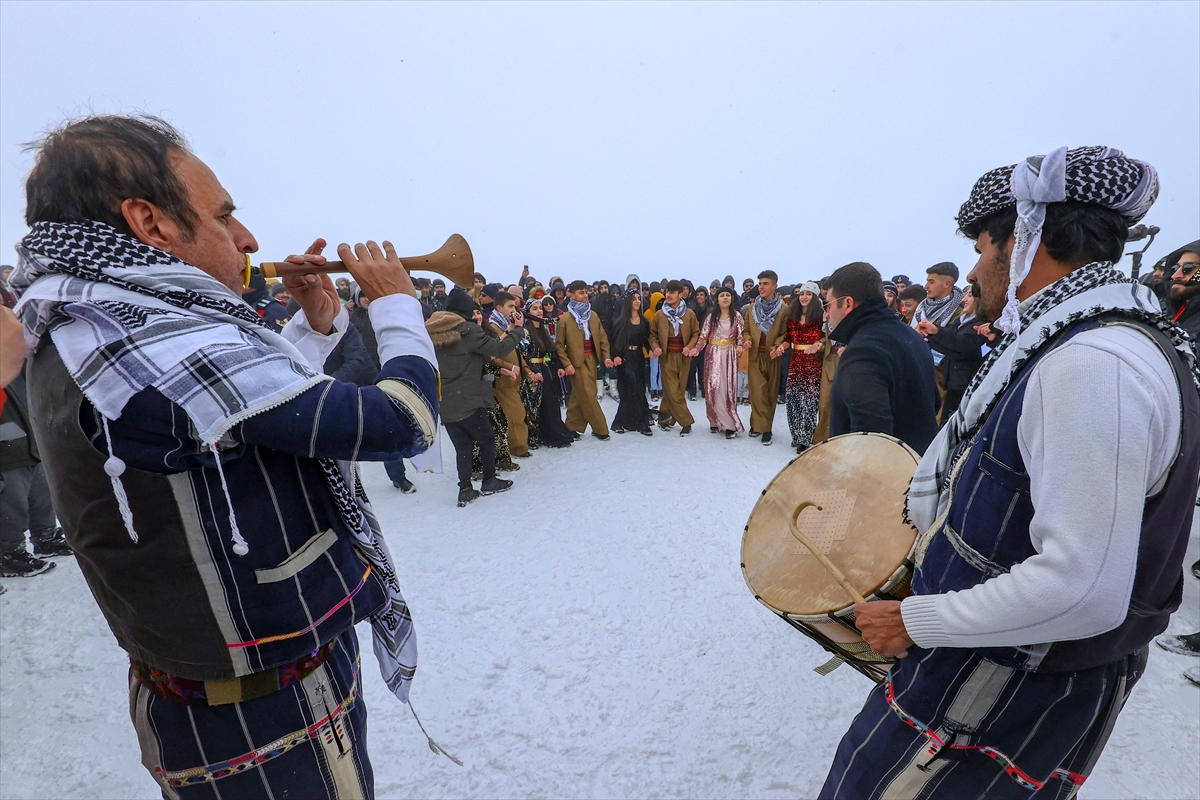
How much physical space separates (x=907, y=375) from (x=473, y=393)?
3.60 metres

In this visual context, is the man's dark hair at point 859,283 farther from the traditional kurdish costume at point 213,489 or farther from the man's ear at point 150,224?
the man's ear at point 150,224

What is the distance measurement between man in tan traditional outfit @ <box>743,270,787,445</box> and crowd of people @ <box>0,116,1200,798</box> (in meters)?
5.88

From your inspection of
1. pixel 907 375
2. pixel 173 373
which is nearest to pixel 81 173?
pixel 173 373

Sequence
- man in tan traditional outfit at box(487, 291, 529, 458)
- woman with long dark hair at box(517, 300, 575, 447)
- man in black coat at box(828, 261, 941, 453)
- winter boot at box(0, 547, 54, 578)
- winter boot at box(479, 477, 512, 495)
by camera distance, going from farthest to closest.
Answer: woman with long dark hair at box(517, 300, 575, 447) < man in tan traditional outfit at box(487, 291, 529, 458) < winter boot at box(479, 477, 512, 495) < winter boot at box(0, 547, 54, 578) < man in black coat at box(828, 261, 941, 453)

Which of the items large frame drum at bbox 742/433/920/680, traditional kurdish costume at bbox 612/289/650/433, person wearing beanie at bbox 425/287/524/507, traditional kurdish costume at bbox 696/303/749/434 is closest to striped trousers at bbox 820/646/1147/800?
large frame drum at bbox 742/433/920/680

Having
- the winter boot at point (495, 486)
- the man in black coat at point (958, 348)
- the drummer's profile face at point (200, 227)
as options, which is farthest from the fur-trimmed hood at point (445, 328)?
the drummer's profile face at point (200, 227)

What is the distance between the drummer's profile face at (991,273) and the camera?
128 cm

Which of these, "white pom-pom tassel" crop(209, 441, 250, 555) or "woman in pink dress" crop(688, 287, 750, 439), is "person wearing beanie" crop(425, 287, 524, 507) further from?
"white pom-pom tassel" crop(209, 441, 250, 555)

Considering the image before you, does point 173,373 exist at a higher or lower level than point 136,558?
higher

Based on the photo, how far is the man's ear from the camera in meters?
0.98

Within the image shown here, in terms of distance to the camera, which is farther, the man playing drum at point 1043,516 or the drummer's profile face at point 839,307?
the drummer's profile face at point 839,307

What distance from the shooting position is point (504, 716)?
2525 millimetres

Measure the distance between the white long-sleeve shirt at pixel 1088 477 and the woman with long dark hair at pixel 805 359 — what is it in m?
5.71

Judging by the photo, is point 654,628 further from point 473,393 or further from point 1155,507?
point 473,393
